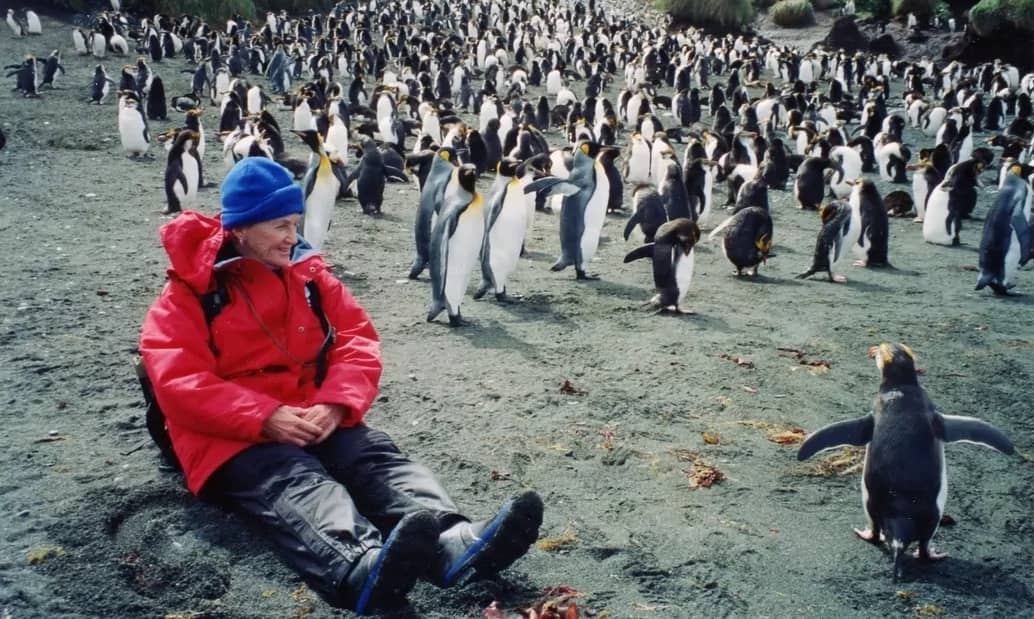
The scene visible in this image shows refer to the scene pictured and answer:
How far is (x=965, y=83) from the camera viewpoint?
23.6 m

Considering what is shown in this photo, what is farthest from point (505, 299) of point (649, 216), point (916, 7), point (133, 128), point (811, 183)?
point (916, 7)

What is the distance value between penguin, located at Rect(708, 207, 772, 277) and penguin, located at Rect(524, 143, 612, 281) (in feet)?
3.66

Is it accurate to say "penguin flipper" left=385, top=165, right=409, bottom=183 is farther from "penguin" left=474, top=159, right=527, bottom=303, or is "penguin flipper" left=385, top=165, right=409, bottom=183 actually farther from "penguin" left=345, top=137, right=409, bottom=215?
"penguin" left=474, top=159, right=527, bottom=303

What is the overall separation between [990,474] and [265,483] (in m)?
3.24

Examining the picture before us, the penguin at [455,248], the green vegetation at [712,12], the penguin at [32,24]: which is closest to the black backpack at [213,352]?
the penguin at [455,248]

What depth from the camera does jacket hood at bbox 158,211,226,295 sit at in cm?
310

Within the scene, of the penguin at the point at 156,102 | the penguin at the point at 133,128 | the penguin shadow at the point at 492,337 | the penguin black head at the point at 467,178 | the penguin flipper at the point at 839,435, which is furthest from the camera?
the penguin at the point at 156,102

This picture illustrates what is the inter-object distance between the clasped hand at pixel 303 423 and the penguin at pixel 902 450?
5.99 feet

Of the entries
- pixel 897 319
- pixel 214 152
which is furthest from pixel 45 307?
pixel 214 152

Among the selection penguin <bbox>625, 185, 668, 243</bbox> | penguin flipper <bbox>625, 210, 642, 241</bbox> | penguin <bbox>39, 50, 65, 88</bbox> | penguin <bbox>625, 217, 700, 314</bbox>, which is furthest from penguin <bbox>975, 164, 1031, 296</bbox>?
penguin <bbox>39, 50, 65, 88</bbox>

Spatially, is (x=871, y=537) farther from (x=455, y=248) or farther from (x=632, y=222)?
(x=632, y=222)

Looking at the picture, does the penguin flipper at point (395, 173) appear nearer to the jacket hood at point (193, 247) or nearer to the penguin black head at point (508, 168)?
the penguin black head at point (508, 168)

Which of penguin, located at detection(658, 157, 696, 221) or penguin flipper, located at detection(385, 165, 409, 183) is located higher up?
penguin, located at detection(658, 157, 696, 221)

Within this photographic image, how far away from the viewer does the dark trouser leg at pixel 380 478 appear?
296 centimetres
